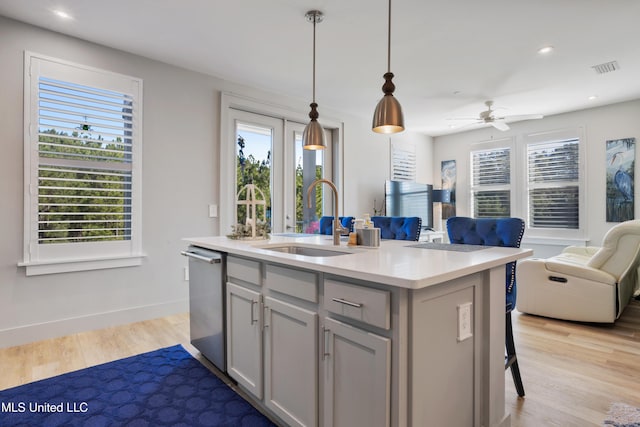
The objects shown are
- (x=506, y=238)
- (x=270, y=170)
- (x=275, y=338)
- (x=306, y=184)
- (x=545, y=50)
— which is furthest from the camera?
(x=306, y=184)

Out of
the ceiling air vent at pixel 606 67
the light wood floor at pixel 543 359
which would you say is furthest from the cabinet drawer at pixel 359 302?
the ceiling air vent at pixel 606 67

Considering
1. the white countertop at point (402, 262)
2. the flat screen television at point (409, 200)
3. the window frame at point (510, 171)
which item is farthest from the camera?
the window frame at point (510, 171)

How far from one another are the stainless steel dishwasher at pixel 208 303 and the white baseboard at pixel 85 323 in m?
1.13

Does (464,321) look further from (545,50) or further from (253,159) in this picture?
(253,159)

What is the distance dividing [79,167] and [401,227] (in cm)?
290

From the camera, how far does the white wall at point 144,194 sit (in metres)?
2.71

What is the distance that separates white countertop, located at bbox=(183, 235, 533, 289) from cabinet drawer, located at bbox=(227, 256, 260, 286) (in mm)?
58

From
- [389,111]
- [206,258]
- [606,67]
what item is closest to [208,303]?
[206,258]

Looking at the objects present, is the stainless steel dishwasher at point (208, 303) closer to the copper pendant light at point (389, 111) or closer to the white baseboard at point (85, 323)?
the white baseboard at point (85, 323)

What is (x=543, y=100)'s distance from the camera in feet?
15.5

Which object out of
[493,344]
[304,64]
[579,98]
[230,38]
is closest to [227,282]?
[493,344]

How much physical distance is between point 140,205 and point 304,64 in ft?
7.32

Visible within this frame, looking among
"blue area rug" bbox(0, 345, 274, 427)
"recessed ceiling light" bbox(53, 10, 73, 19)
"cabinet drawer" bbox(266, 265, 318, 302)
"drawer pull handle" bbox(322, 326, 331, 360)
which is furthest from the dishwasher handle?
"recessed ceiling light" bbox(53, 10, 73, 19)

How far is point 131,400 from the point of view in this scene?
196 cm
